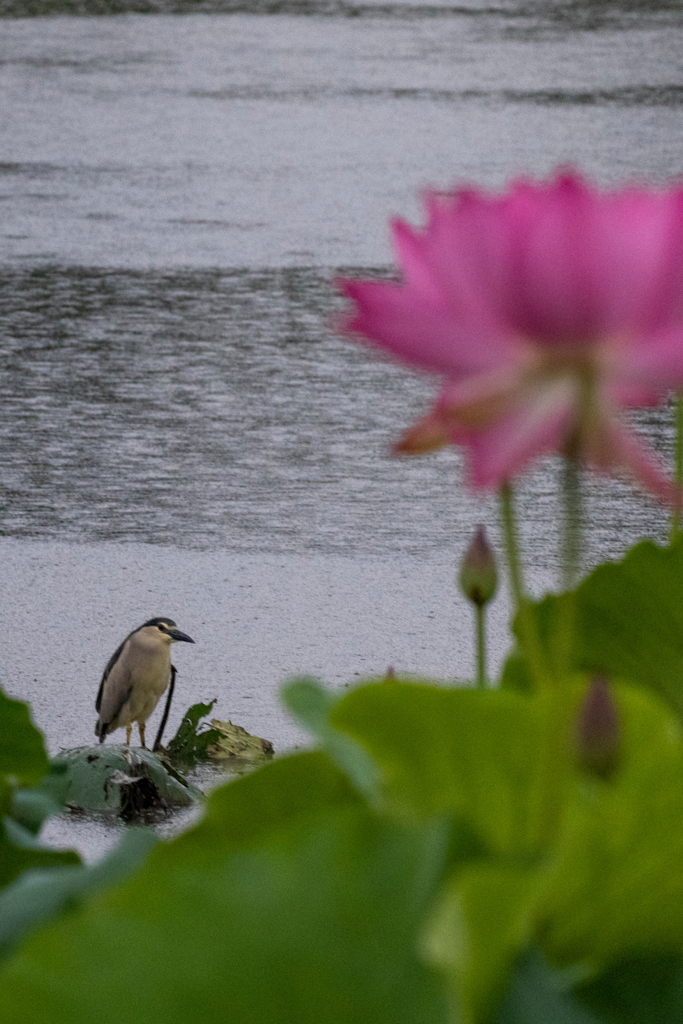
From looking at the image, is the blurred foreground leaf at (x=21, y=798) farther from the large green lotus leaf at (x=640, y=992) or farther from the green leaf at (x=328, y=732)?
the large green lotus leaf at (x=640, y=992)

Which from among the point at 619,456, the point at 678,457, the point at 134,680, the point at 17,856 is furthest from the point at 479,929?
the point at 134,680

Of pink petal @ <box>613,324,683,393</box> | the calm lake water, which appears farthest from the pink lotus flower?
the calm lake water

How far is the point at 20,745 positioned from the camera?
0.93m

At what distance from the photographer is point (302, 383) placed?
13.9 feet

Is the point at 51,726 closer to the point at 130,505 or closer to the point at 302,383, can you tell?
the point at 130,505

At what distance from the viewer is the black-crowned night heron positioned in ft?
8.29

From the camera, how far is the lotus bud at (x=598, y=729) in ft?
1.74

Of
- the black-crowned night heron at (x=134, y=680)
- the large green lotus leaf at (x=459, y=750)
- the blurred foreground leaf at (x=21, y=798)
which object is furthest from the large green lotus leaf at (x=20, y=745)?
the black-crowned night heron at (x=134, y=680)

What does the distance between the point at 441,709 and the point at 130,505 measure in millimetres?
3052

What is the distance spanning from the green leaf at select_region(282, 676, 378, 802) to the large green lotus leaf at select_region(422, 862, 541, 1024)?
8 cm

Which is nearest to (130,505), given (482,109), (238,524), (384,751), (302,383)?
(238,524)

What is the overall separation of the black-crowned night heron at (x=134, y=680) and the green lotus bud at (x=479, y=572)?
157 cm

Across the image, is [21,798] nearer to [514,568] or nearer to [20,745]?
[20,745]

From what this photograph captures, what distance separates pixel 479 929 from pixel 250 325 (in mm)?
4161
